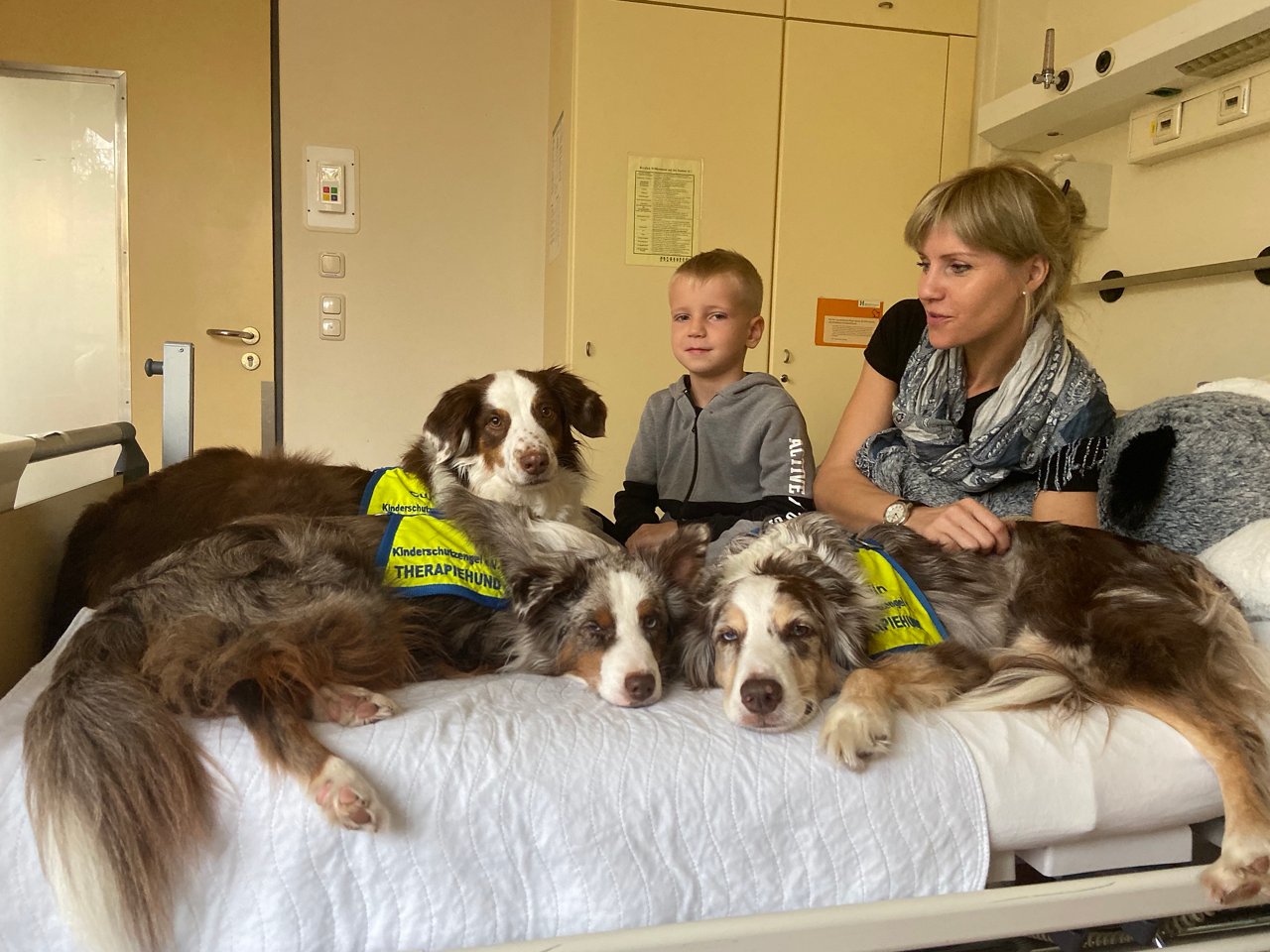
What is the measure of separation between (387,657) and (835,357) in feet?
9.51

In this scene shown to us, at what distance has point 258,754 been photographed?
3.63 ft

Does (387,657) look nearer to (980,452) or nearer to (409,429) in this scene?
(980,452)

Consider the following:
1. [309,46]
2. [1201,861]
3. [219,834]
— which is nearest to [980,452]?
[1201,861]

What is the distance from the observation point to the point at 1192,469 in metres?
1.75

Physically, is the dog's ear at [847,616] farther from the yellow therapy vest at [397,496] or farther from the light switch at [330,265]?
the light switch at [330,265]

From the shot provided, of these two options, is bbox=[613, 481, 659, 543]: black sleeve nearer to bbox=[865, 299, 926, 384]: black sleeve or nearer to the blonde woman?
the blonde woman

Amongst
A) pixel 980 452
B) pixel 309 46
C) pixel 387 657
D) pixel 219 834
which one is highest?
pixel 309 46

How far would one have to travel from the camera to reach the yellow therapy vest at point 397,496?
1739mm

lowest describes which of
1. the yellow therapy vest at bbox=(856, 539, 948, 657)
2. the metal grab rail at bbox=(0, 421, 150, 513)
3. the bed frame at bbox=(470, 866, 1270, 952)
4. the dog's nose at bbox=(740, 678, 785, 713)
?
the bed frame at bbox=(470, 866, 1270, 952)

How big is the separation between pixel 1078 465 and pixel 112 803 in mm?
1805

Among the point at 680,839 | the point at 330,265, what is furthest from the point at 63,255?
the point at 680,839

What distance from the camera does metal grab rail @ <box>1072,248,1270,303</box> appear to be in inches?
103

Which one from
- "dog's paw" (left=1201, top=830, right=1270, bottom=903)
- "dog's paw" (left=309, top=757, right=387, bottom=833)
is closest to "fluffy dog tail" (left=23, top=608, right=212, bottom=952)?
"dog's paw" (left=309, top=757, right=387, bottom=833)

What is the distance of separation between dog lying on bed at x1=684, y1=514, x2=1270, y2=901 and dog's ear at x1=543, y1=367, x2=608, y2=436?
0.52 metres
